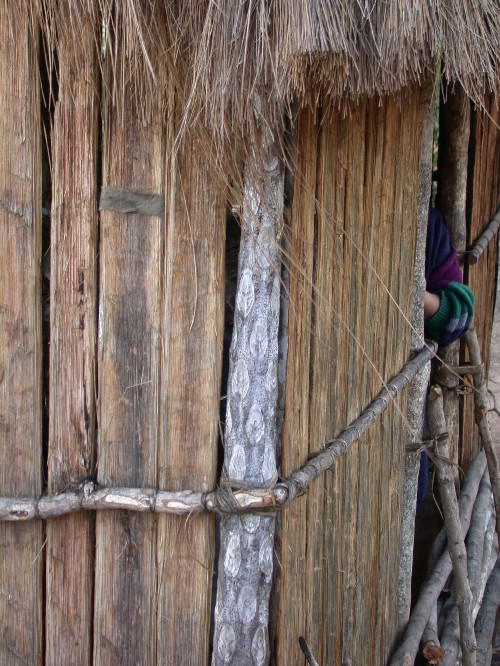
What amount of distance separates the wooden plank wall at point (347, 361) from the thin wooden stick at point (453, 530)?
38cm

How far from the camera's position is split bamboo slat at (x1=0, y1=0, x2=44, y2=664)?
165cm

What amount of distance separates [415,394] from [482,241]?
1.43 metres

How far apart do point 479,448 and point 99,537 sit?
11.6 ft

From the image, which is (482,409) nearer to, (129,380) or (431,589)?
(431,589)

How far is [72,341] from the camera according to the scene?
5.64ft

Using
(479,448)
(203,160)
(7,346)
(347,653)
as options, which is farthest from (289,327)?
(479,448)

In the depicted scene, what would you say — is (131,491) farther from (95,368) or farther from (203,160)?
(203,160)

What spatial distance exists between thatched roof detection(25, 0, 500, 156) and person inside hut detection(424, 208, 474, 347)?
1.50 metres

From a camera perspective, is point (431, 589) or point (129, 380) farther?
point (431, 589)

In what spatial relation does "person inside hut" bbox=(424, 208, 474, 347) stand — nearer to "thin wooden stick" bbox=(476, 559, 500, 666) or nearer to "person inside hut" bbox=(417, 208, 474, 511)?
"person inside hut" bbox=(417, 208, 474, 511)

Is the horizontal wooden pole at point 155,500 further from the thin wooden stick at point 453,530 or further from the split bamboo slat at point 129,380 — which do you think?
the thin wooden stick at point 453,530

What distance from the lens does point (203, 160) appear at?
5.46 feet

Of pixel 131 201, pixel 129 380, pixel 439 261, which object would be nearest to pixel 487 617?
pixel 439 261

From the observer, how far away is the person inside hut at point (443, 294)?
117 inches
